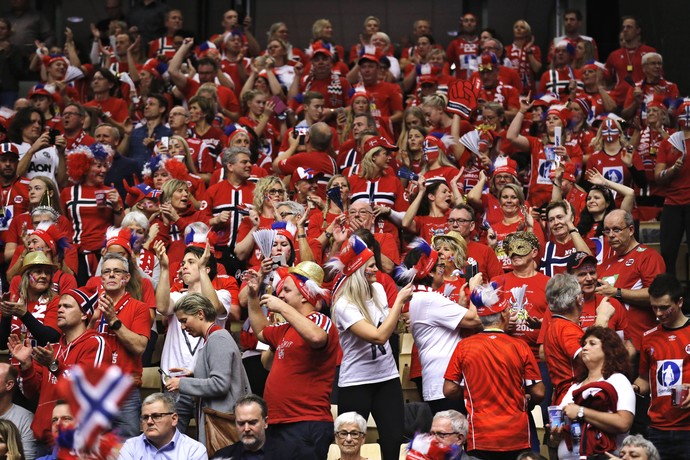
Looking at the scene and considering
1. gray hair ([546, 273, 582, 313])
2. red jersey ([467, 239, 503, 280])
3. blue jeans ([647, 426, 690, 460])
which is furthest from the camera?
red jersey ([467, 239, 503, 280])

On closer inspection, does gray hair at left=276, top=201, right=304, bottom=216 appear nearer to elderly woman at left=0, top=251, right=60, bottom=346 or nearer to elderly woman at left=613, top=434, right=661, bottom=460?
elderly woman at left=0, top=251, right=60, bottom=346

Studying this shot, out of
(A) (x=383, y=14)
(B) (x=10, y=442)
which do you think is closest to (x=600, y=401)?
(B) (x=10, y=442)

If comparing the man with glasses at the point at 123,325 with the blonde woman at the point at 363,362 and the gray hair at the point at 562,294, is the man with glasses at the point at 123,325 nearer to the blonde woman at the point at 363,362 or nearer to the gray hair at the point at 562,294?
the blonde woman at the point at 363,362

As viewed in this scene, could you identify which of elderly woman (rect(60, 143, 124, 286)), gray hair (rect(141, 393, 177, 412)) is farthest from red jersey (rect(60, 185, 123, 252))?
gray hair (rect(141, 393, 177, 412))

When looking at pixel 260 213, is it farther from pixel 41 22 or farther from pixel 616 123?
pixel 41 22

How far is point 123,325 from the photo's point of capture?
8.49 m

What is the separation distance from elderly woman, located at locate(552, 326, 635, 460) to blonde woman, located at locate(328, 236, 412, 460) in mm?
1083

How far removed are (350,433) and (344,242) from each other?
1855 millimetres

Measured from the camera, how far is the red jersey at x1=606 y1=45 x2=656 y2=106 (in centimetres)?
1559

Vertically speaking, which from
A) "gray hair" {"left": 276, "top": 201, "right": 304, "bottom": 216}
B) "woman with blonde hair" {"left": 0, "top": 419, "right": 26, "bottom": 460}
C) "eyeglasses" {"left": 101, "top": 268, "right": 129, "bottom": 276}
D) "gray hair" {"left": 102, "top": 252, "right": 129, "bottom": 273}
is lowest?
"woman with blonde hair" {"left": 0, "top": 419, "right": 26, "bottom": 460}

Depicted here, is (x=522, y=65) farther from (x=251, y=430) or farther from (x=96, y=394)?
(x=96, y=394)

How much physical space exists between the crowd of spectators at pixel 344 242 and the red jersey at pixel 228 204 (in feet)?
0.08

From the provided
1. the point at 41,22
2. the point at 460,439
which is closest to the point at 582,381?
the point at 460,439

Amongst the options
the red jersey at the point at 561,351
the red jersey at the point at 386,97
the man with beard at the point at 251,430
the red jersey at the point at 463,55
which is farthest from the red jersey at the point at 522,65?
the man with beard at the point at 251,430
